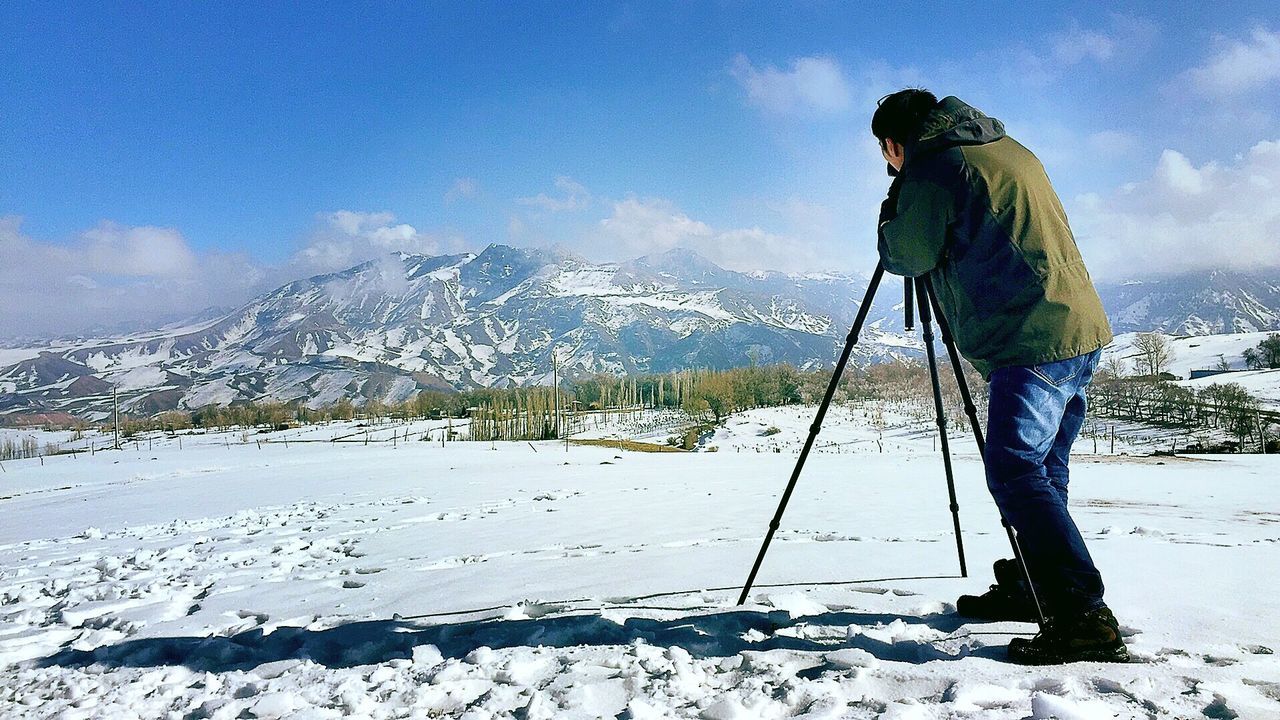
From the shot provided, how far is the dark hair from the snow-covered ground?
2103 millimetres

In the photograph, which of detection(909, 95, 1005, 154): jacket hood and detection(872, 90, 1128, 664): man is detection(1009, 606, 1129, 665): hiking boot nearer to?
detection(872, 90, 1128, 664): man

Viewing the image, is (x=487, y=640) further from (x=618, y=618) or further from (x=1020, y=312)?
(x=1020, y=312)

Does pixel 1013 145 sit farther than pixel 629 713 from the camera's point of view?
Yes

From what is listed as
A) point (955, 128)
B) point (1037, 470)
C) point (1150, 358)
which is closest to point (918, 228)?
point (955, 128)

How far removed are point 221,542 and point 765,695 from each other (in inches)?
241

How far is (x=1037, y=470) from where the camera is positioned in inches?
92.1

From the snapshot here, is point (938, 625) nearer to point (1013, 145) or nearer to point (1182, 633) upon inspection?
point (1182, 633)

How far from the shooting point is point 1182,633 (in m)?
2.33

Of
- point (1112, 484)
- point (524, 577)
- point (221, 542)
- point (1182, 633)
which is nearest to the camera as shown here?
point (1182, 633)

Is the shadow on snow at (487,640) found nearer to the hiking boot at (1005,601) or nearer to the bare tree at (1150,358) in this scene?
the hiking boot at (1005,601)

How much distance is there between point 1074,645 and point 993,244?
56.8 inches

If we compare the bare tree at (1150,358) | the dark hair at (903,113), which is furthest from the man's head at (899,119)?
the bare tree at (1150,358)

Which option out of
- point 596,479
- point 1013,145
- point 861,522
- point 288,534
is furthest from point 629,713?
point 596,479

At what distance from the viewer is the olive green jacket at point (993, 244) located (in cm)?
228
